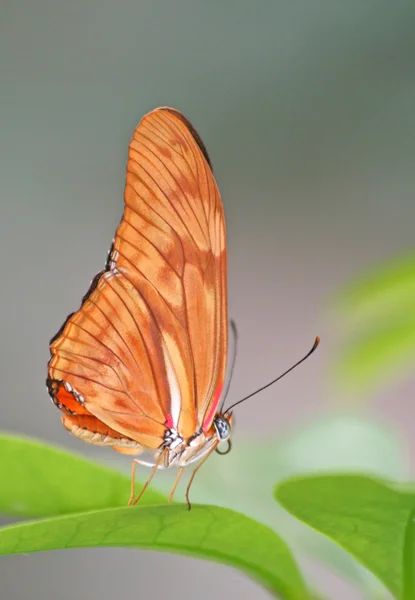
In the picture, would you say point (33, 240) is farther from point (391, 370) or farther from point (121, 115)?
point (391, 370)

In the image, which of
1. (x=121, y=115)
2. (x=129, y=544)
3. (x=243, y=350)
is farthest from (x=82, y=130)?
(x=129, y=544)

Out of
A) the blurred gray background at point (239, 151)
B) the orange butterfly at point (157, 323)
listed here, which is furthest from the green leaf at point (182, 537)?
the blurred gray background at point (239, 151)

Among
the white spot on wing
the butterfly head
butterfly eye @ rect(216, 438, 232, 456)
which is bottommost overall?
butterfly eye @ rect(216, 438, 232, 456)

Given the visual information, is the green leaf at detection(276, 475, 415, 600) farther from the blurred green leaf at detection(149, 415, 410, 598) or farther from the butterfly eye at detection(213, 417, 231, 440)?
the butterfly eye at detection(213, 417, 231, 440)

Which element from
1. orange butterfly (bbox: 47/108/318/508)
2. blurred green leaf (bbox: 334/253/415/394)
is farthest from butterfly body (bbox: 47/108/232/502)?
blurred green leaf (bbox: 334/253/415/394)

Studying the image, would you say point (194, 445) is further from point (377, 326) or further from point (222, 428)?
point (377, 326)

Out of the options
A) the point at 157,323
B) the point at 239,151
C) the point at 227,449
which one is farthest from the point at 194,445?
the point at 239,151
